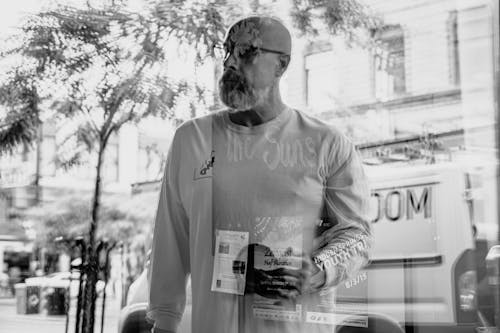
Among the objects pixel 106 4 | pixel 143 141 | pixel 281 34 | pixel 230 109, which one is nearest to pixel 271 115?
pixel 230 109

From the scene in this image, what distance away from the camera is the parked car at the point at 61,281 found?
9.89 ft

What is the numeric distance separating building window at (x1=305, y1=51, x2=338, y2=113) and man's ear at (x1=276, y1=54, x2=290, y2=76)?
25 cm

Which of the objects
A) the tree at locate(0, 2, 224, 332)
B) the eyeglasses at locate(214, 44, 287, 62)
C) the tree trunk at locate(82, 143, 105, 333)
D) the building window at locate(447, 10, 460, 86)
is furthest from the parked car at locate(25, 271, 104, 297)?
the building window at locate(447, 10, 460, 86)

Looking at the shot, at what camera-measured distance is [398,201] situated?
8.67 feet

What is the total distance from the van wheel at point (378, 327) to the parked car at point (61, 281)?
1076 mm

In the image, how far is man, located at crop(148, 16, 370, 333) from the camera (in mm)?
2178

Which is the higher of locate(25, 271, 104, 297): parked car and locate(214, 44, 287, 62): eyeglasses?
locate(214, 44, 287, 62): eyeglasses

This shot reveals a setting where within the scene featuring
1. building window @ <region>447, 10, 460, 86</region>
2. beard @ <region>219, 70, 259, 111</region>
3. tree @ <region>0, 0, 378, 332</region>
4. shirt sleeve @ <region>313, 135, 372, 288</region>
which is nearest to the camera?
shirt sleeve @ <region>313, 135, 372, 288</region>

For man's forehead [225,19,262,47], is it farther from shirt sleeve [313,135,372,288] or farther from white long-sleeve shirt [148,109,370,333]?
shirt sleeve [313,135,372,288]

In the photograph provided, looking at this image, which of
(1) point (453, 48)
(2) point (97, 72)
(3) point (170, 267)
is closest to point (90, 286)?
(3) point (170, 267)

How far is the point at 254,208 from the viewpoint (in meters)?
2.23

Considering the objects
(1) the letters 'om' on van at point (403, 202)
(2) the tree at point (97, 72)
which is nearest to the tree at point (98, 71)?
(2) the tree at point (97, 72)

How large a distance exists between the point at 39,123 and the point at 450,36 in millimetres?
1659

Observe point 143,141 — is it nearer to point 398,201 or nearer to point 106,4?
point 106,4
